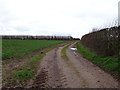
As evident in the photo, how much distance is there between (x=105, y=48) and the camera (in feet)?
39.0

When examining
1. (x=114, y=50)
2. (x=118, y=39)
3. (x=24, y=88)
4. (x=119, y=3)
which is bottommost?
(x=24, y=88)

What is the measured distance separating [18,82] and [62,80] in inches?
74.7

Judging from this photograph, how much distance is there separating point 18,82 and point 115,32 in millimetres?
7885

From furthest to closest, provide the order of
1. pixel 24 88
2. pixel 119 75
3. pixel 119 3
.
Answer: pixel 119 3
pixel 119 75
pixel 24 88

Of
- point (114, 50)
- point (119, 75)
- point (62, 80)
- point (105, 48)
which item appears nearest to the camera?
point (62, 80)

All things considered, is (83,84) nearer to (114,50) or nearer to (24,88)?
(24,88)

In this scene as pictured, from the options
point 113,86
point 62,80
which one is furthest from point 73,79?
point 113,86

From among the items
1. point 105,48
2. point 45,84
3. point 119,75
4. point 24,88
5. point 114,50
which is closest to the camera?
point 24,88

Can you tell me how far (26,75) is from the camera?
22.7 ft

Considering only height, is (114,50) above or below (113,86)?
above

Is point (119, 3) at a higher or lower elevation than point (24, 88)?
higher

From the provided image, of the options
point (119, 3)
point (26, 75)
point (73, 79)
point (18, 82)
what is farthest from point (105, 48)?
point (18, 82)

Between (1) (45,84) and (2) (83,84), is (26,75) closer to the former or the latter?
(1) (45,84)

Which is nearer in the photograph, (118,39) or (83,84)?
(83,84)
